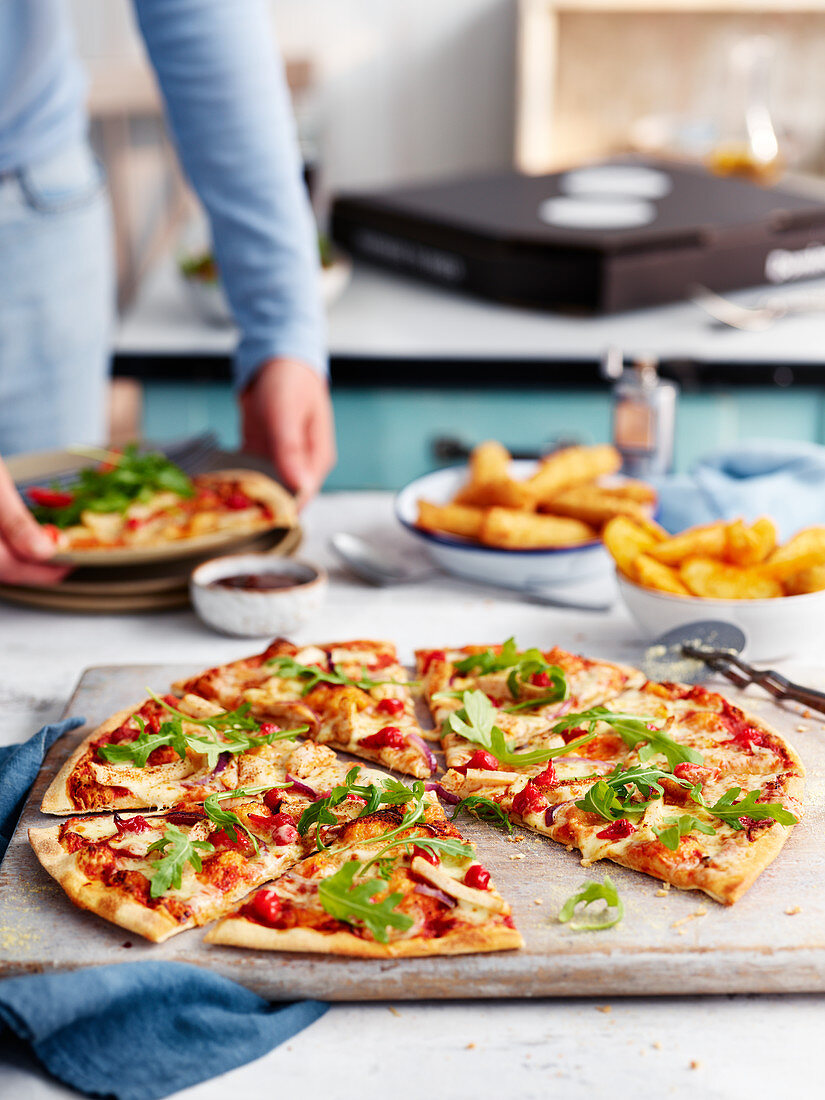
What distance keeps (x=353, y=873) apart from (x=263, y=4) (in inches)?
69.1

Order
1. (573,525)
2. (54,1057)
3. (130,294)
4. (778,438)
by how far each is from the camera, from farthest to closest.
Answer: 1. (130,294)
2. (778,438)
3. (573,525)
4. (54,1057)

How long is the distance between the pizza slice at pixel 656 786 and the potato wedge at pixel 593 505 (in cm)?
50

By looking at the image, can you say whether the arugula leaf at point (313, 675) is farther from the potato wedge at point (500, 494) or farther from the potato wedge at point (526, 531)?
the potato wedge at point (500, 494)

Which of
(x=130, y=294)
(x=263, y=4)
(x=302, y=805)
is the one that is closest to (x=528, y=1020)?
(x=302, y=805)

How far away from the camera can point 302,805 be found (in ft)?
4.09

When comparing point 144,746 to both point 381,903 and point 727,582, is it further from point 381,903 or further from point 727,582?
point 727,582

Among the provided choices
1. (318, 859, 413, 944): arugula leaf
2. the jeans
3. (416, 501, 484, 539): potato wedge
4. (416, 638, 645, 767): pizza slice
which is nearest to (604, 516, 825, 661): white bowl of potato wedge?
(416, 638, 645, 767): pizza slice

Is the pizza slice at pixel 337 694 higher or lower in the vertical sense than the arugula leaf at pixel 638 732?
lower

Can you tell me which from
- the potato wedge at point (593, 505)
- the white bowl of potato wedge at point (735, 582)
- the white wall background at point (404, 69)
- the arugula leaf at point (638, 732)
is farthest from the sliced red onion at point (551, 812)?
the white wall background at point (404, 69)

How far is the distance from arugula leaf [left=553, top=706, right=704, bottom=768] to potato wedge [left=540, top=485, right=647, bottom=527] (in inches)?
21.9

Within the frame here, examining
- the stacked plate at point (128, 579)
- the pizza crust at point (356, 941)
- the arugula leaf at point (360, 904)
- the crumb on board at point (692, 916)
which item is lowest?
the stacked plate at point (128, 579)

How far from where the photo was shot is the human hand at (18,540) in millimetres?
1666

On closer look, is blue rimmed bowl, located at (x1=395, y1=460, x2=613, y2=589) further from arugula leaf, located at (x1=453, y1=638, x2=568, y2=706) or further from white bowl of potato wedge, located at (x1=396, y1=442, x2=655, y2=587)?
arugula leaf, located at (x1=453, y1=638, x2=568, y2=706)

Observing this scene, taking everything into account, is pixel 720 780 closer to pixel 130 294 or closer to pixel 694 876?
pixel 694 876
